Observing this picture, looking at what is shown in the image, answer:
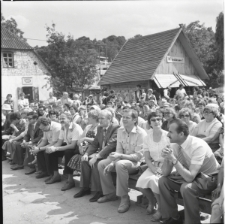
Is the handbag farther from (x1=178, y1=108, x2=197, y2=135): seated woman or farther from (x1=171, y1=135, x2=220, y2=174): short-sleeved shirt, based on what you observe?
(x1=178, y1=108, x2=197, y2=135): seated woman

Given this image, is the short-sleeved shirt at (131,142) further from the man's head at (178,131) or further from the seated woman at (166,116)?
the man's head at (178,131)

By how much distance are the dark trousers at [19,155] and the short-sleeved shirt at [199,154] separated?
5.32 meters

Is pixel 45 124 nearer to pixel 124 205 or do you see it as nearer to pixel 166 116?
Answer: pixel 166 116

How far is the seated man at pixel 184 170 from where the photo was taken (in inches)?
142

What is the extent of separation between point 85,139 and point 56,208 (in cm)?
145

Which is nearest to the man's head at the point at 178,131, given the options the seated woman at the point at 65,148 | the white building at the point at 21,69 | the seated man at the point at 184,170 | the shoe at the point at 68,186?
the seated man at the point at 184,170

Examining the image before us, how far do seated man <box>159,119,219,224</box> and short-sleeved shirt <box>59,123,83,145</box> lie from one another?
2673 millimetres

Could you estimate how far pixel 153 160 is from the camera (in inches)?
186

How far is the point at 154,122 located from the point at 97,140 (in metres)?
1.40

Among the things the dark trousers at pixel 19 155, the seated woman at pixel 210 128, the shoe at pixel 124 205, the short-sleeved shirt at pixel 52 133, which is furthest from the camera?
the dark trousers at pixel 19 155

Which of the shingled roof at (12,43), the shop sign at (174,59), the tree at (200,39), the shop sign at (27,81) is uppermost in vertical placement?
the tree at (200,39)

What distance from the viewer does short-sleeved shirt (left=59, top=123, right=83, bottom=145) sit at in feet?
20.7

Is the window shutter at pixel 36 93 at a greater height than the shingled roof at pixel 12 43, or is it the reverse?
the shingled roof at pixel 12 43

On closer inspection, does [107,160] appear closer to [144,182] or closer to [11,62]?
[144,182]
